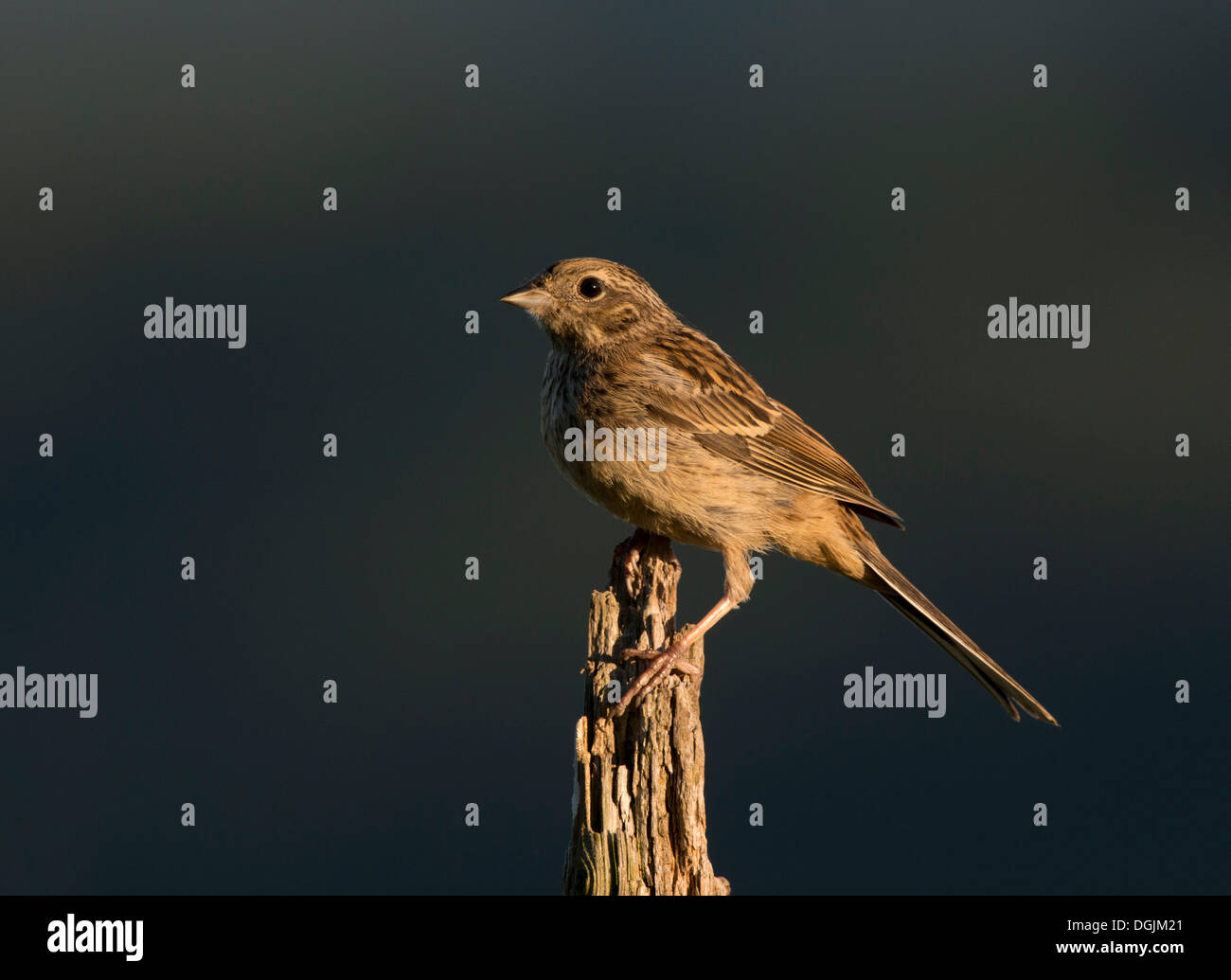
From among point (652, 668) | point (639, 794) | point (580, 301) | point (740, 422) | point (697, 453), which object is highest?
point (580, 301)

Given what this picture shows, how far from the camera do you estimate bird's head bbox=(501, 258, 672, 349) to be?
7.26 meters

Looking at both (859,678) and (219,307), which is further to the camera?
(219,307)

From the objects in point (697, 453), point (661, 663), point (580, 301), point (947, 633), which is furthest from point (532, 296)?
point (947, 633)

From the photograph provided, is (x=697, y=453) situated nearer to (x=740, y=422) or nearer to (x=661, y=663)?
(x=740, y=422)

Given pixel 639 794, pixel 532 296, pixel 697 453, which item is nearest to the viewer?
pixel 639 794

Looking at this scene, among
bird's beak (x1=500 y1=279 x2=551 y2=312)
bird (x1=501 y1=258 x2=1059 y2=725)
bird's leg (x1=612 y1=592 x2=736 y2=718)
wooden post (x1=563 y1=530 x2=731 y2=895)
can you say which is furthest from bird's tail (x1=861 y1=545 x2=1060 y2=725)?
bird's beak (x1=500 y1=279 x2=551 y2=312)

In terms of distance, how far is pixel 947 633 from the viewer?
7.07m

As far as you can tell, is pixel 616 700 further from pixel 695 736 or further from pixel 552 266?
pixel 552 266

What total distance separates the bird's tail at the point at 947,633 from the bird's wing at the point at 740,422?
0.30 metres

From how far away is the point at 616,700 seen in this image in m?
5.71

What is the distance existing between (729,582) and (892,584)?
102 centimetres

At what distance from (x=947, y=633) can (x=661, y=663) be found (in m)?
2.04

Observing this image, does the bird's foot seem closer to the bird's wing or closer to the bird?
the bird
